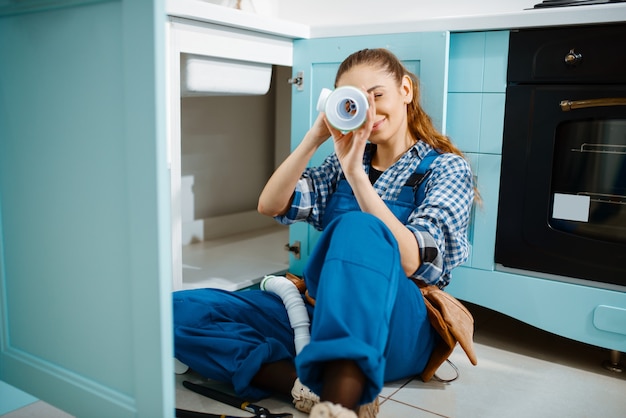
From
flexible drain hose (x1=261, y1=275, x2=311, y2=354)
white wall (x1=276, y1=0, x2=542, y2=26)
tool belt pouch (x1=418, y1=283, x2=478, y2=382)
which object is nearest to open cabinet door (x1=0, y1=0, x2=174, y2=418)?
flexible drain hose (x1=261, y1=275, x2=311, y2=354)

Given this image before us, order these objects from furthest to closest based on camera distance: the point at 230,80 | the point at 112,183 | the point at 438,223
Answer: the point at 230,80
the point at 438,223
the point at 112,183

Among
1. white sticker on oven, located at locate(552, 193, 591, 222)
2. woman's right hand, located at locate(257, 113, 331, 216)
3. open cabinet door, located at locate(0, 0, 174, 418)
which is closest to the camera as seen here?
open cabinet door, located at locate(0, 0, 174, 418)

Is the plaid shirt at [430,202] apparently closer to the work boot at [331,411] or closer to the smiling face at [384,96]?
the smiling face at [384,96]

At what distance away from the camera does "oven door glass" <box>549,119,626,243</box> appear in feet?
4.84

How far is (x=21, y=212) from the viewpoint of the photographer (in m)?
1.10

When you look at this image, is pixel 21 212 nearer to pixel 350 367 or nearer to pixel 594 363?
pixel 350 367

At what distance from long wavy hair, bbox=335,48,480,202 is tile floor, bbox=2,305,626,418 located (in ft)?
1.36

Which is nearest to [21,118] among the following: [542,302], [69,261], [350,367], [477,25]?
[69,261]

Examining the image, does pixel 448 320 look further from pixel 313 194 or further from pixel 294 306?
pixel 313 194

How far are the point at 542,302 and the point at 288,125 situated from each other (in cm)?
136

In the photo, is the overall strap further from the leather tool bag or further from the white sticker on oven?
the white sticker on oven

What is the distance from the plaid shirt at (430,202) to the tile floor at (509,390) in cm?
25

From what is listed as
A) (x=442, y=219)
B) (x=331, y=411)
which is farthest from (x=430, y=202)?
(x=331, y=411)

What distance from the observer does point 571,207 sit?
1536 mm
